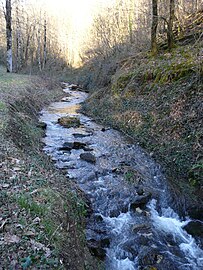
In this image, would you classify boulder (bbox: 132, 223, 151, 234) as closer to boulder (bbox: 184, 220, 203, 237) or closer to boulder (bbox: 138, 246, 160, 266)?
boulder (bbox: 138, 246, 160, 266)

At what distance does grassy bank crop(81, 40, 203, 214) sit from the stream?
547mm

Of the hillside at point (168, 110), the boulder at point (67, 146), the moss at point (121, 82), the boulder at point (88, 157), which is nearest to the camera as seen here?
the hillside at point (168, 110)

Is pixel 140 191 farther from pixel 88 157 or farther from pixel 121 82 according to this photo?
pixel 121 82

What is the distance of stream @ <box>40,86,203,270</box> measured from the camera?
498cm

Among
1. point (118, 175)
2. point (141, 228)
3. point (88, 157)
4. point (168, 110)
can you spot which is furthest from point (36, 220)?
point (168, 110)

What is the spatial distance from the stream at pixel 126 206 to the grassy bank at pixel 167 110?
1.80 feet

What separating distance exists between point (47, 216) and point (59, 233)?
363 mm

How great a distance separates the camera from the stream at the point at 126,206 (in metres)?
4.98

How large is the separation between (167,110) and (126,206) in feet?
16.0

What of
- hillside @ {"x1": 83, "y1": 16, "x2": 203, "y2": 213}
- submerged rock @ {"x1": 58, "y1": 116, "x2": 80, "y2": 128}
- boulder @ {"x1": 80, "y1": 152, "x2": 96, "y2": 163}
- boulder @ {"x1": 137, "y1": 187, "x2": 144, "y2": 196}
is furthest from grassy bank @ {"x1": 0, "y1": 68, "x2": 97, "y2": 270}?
submerged rock @ {"x1": 58, "y1": 116, "x2": 80, "y2": 128}

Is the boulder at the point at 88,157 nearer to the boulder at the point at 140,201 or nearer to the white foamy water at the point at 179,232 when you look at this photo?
the boulder at the point at 140,201

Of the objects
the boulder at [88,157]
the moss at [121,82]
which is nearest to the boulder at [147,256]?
the boulder at [88,157]

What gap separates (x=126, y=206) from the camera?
648 centimetres

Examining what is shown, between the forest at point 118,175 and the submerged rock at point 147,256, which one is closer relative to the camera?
the forest at point 118,175
